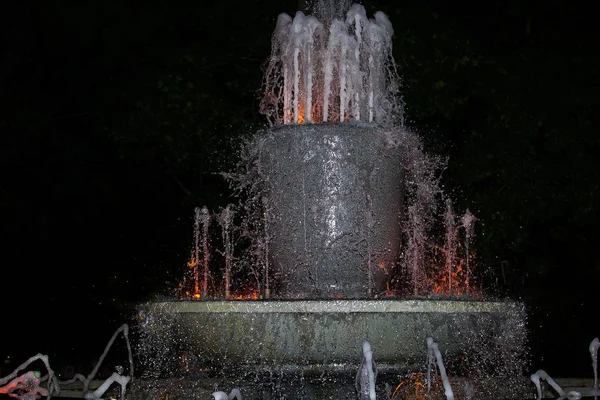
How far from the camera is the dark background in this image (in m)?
14.5

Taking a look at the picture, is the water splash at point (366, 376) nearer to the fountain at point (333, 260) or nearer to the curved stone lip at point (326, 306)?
the fountain at point (333, 260)

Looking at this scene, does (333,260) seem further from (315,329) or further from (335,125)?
(315,329)

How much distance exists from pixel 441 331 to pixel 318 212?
1647 mm

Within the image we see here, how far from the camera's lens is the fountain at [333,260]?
5.89m

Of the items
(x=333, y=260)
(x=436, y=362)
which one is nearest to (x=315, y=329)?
(x=436, y=362)

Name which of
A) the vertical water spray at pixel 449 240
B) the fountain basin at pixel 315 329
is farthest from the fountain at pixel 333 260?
the vertical water spray at pixel 449 240

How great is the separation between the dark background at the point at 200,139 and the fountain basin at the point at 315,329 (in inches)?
339

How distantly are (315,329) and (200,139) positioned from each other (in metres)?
9.52

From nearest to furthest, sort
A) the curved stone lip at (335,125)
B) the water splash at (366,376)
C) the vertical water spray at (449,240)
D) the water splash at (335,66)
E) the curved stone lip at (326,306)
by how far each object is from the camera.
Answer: the water splash at (366,376)
the curved stone lip at (326,306)
the curved stone lip at (335,125)
the water splash at (335,66)
the vertical water spray at (449,240)

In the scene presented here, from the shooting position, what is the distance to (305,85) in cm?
819

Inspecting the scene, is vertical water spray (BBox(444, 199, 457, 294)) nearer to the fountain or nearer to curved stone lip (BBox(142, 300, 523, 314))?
the fountain

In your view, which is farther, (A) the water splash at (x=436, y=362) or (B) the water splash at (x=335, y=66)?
(B) the water splash at (x=335, y=66)

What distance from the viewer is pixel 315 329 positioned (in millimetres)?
5875

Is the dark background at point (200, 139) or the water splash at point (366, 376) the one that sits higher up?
the dark background at point (200, 139)
